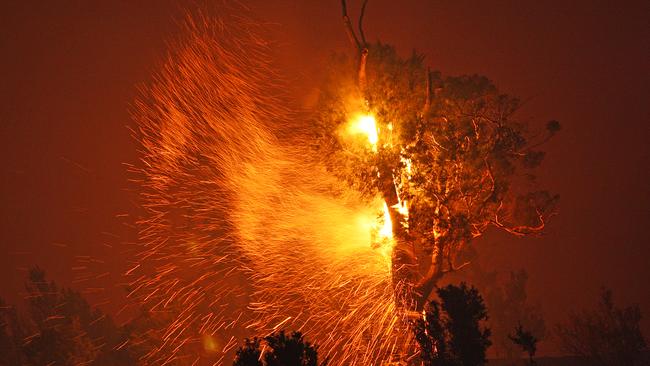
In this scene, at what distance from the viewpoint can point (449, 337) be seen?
853 cm

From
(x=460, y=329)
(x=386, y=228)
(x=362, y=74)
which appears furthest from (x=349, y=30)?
(x=460, y=329)

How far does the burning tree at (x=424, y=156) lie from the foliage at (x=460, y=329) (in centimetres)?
523

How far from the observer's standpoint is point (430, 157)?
13555mm

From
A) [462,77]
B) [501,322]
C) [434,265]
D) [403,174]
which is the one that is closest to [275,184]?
[403,174]

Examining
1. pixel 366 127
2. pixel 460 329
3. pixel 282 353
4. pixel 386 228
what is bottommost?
pixel 282 353

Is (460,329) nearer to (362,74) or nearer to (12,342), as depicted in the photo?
(362,74)

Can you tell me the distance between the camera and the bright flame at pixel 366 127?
46.7ft

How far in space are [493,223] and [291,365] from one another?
8360 mm

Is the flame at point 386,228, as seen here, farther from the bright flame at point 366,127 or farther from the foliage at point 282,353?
the foliage at point 282,353

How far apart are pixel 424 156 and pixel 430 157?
6.6 inches

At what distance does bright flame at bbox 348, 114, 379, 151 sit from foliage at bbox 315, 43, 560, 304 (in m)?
0.14

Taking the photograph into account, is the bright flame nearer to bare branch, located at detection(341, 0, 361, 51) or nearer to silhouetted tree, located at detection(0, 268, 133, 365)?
bare branch, located at detection(341, 0, 361, 51)

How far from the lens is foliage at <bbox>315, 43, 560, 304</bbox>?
13.7 meters

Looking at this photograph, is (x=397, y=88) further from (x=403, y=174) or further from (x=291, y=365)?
(x=291, y=365)
